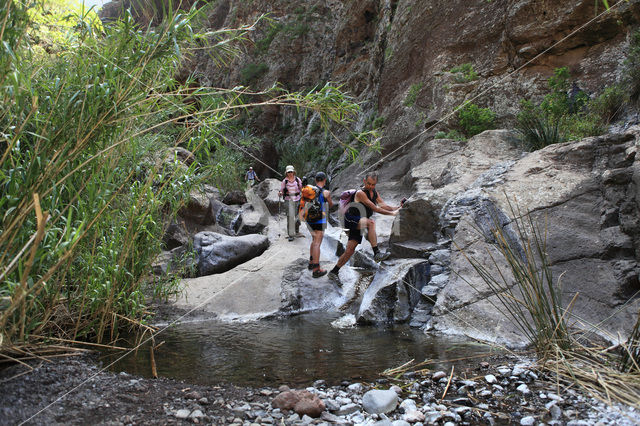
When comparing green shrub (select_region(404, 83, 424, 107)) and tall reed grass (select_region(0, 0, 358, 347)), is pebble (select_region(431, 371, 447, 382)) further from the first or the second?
green shrub (select_region(404, 83, 424, 107))

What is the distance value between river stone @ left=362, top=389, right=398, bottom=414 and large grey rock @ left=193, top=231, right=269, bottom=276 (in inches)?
199

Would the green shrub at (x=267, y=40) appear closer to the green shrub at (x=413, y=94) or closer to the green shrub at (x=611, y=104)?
the green shrub at (x=413, y=94)

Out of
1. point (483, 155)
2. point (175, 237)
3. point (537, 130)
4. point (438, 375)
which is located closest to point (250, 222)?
point (175, 237)

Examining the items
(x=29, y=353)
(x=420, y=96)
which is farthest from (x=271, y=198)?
(x=29, y=353)

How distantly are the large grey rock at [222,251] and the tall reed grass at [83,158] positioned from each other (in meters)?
2.64

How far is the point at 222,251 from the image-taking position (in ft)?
24.5

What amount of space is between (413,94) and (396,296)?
862 centimetres

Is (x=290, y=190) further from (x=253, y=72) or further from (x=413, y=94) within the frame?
(x=253, y=72)

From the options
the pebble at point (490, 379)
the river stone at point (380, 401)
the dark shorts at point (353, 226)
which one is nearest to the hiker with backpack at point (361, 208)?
the dark shorts at point (353, 226)

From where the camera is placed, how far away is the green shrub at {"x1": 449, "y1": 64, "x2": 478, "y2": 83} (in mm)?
10992

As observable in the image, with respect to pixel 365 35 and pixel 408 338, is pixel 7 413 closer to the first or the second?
pixel 408 338

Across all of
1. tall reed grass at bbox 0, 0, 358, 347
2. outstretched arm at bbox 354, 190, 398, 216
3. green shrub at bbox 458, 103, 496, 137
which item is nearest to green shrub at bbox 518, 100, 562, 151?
green shrub at bbox 458, 103, 496, 137

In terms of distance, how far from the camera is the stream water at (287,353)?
133 inches

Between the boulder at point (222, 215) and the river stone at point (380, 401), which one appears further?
the boulder at point (222, 215)
